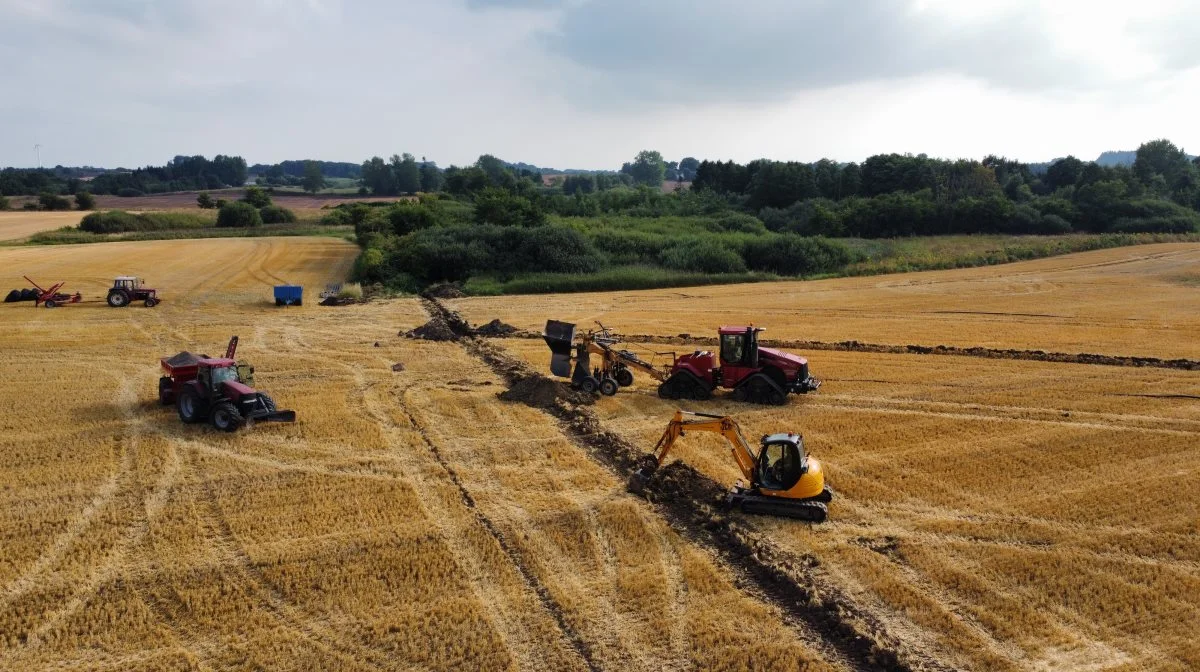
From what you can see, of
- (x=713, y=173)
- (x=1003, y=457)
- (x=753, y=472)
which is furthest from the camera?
(x=713, y=173)

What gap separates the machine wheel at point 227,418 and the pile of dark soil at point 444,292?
20876mm

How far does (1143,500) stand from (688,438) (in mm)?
7550

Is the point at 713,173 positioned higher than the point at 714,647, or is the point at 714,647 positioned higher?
the point at 713,173

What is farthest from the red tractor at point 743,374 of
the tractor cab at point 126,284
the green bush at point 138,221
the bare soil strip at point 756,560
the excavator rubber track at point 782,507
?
the green bush at point 138,221

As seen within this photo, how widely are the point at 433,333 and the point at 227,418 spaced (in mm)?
11085

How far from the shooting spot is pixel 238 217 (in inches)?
3029

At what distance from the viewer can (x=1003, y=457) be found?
598 inches

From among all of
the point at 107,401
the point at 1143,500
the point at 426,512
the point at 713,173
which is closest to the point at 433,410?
the point at 426,512

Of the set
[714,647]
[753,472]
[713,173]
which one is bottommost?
[714,647]

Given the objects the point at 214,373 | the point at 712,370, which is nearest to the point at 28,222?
the point at 214,373

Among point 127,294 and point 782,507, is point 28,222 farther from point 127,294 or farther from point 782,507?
point 782,507

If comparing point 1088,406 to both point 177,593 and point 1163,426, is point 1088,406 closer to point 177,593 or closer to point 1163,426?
point 1163,426

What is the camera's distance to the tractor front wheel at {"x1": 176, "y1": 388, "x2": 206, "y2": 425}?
55.9ft

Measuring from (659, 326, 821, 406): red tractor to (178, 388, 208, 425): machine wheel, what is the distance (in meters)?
9.81
